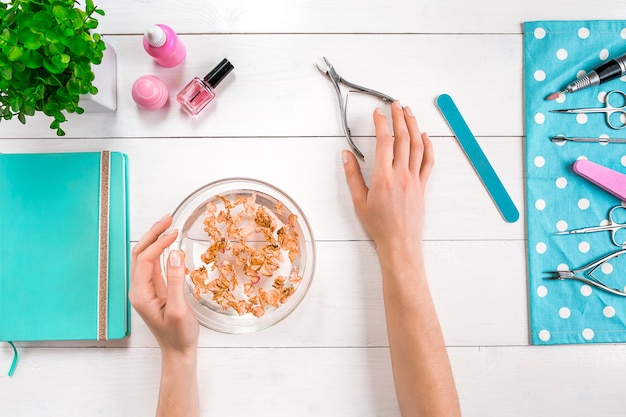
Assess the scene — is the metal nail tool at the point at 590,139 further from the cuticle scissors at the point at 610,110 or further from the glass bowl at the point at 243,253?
the glass bowl at the point at 243,253

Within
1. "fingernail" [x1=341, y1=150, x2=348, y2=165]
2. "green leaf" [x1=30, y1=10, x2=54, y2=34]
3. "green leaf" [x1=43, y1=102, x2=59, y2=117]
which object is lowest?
"fingernail" [x1=341, y1=150, x2=348, y2=165]

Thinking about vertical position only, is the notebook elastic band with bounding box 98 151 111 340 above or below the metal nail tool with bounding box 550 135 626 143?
below

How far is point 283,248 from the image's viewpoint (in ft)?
2.21

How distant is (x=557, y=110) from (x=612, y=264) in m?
0.25

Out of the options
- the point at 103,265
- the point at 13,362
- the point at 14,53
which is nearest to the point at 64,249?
the point at 103,265

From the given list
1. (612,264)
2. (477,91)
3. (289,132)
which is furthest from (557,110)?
(289,132)

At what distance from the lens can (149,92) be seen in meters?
0.67

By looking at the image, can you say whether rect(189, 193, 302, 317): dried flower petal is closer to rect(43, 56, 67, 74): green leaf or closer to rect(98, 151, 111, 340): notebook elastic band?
rect(98, 151, 111, 340): notebook elastic band

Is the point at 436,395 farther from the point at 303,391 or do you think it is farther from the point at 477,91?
the point at 477,91

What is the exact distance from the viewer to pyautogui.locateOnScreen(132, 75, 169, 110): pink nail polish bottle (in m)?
0.67

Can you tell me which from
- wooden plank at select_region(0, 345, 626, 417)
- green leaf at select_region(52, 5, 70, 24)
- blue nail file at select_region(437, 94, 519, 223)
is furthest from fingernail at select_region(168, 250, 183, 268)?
blue nail file at select_region(437, 94, 519, 223)

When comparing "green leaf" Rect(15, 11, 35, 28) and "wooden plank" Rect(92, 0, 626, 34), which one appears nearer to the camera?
"green leaf" Rect(15, 11, 35, 28)

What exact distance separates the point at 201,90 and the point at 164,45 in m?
0.08

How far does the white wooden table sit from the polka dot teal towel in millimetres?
20
